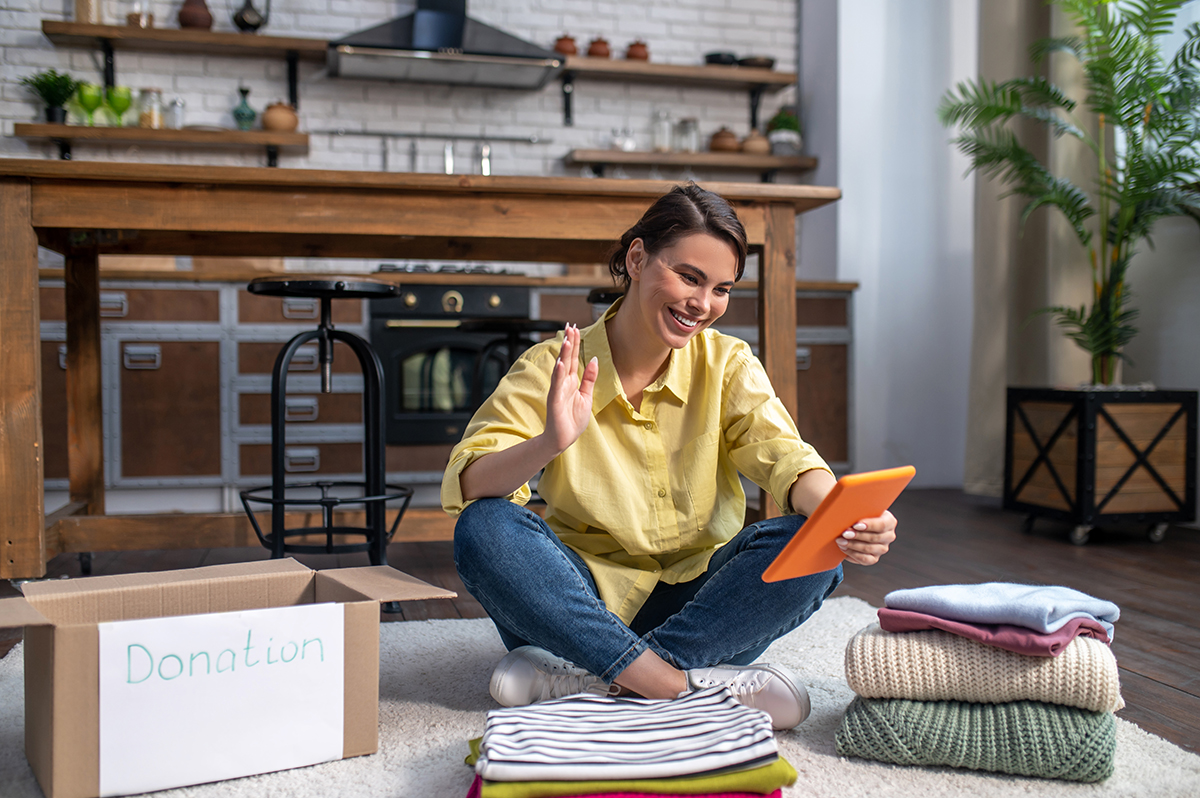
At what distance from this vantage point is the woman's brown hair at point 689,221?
131 centimetres

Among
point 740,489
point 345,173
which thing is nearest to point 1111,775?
point 740,489

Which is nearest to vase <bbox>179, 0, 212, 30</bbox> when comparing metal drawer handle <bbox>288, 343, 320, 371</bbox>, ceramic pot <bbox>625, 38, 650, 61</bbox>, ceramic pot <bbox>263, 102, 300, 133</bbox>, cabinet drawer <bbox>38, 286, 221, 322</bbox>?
ceramic pot <bbox>263, 102, 300, 133</bbox>

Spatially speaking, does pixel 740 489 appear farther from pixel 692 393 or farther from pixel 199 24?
pixel 199 24

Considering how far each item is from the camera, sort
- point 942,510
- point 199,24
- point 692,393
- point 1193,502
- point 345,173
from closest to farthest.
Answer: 1. point 692,393
2. point 345,173
3. point 1193,502
4. point 942,510
5. point 199,24

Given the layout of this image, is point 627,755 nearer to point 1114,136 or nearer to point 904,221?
point 1114,136

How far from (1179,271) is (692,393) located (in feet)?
8.37

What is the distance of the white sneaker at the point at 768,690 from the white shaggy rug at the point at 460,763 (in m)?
0.03

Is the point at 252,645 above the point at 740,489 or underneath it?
underneath

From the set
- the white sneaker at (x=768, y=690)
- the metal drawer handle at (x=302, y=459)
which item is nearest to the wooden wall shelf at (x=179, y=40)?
the metal drawer handle at (x=302, y=459)

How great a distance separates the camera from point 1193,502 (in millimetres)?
2879

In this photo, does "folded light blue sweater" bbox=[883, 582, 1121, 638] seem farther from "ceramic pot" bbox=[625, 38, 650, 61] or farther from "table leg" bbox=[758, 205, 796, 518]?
"ceramic pot" bbox=[625, 38, 650, 61]

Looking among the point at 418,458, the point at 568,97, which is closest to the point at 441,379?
the point at 418,458

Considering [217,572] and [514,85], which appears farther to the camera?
[514,85]

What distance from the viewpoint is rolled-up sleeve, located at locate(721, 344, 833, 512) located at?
130 centimetres
